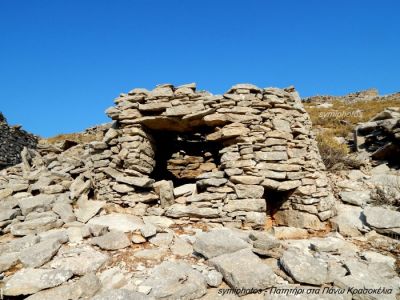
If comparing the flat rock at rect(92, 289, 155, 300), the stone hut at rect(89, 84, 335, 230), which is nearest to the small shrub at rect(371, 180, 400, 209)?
the stone hut at rect(89, 84, 335, 230)

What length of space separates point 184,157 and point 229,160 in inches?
103

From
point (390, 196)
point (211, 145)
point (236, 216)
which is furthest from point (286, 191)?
point (211, 145)

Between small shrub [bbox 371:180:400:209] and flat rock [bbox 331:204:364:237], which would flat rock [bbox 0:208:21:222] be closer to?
flat rock [bbox 331:204:364:237]

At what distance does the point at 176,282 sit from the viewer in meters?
3.24

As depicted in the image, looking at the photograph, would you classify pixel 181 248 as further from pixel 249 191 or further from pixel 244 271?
pixel 249 191

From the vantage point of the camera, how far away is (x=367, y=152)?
8.31 m

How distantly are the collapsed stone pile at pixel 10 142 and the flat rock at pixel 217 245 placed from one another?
13022 mm

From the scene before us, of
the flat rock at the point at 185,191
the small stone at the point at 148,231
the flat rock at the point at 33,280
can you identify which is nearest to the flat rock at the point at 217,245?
the small stone at the point at 148,231

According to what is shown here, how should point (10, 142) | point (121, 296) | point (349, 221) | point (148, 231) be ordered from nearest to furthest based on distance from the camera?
point (121, 296)
point (148, 231)
point (349, 221)
point (10, 142)

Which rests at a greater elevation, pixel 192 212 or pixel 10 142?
pixel 10 142

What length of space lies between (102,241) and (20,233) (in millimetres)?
1543

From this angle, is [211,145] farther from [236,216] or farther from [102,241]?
[102,241]

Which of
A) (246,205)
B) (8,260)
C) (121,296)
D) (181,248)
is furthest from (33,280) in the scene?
(246,205)

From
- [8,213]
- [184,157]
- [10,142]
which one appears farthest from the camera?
[10,142]
